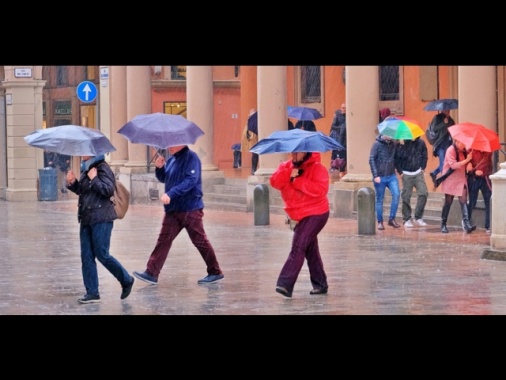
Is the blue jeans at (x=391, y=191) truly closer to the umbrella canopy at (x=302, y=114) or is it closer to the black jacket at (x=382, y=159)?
the black jacket at (x=382, y=159)

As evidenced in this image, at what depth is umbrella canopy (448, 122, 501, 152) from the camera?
1909 centimetres

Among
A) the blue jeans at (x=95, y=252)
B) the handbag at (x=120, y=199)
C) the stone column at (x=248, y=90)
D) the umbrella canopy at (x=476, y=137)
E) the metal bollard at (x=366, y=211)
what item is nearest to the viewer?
the blue jeans at (x=95, y=252)

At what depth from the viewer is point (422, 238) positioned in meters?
19.7

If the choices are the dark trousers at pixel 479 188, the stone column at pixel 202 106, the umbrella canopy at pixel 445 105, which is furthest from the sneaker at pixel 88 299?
the stone column at pixel 202 106

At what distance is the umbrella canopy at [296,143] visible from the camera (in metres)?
13.3

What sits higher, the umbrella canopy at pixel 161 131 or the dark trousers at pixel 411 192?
the umbrella canopy at pixel 161 131

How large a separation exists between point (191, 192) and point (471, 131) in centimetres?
615

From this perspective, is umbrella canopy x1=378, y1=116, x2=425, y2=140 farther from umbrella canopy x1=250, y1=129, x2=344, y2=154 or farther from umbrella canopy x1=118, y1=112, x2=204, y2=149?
umbrella canopy x1=250, y1=129, x2=344, y2=154

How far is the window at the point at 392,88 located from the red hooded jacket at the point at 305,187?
15.2 m

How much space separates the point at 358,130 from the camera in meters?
23.6

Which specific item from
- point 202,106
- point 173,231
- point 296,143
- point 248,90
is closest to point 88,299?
point 173,231

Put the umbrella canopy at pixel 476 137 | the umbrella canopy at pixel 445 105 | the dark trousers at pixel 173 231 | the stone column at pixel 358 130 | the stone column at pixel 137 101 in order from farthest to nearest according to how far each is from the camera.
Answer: the stone column at pixel 137 101 → the stone column at pixel 358 130 → the umbrella canopy at pixel 445 105 → the umbrella canopy at pixel 476 137 → the dark trousers at pixel 173 231

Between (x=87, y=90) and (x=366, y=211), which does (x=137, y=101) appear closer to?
(x=87, y=90)

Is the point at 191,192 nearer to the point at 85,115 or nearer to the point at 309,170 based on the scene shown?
the point at 309,170
